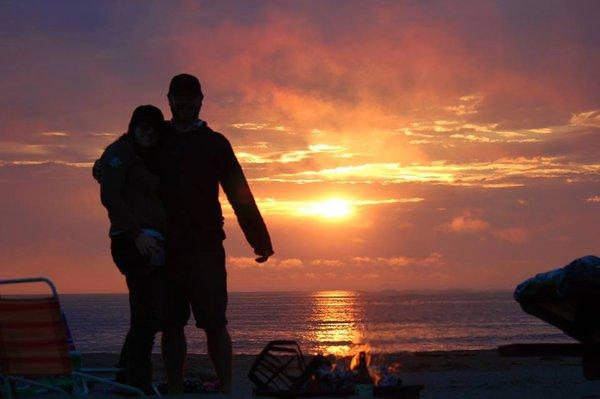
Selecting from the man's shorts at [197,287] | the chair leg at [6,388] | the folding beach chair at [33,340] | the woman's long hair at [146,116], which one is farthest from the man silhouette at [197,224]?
the chair leg at [6,388]

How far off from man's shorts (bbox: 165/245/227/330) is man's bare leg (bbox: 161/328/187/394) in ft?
0.37

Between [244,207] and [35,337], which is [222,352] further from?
[35,337]

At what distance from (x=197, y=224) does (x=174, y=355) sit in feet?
3.61

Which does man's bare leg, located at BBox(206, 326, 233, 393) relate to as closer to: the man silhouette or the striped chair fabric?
the man silhouette

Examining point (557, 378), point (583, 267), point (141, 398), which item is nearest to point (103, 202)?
point (141, 398)

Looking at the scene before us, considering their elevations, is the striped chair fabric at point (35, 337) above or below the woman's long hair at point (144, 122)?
below

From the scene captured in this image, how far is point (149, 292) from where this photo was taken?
6531mm

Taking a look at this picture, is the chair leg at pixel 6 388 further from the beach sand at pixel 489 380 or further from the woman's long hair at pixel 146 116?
the woman's long hair at pixel 146 116

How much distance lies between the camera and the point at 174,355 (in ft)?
23.6

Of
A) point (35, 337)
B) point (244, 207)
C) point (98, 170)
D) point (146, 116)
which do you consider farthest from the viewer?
point (244, 207)

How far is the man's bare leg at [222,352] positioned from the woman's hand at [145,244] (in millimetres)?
961

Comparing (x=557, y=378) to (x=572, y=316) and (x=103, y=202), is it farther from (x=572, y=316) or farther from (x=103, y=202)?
(x=103, y=202)

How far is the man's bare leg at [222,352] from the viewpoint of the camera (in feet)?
23.2

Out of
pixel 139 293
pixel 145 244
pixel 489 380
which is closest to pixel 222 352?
pixel 139 293
